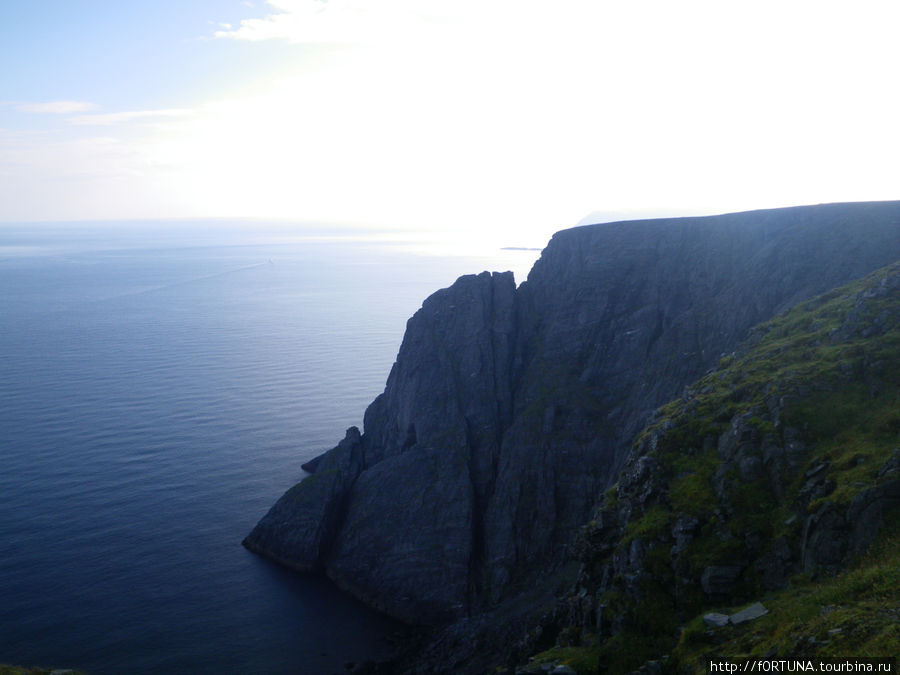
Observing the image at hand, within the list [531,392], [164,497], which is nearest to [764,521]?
[531,392]

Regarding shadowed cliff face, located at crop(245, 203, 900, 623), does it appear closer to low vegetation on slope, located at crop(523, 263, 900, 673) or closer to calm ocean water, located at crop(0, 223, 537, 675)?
calm ocean water, located at crop(0, 223, 537, 675)

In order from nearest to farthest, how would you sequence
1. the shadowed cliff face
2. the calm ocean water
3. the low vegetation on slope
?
the low vegetation on slope < the calm ocean water < the shadowed cliff face

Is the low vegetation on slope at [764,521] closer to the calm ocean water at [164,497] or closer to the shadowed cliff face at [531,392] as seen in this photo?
the shadowed cliff face at [531,392]

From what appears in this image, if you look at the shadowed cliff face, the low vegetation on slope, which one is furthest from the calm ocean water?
the low vegetation on slope

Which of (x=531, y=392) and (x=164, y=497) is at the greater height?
(x=531, y=392)

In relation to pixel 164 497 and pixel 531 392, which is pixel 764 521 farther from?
pixel 164 497

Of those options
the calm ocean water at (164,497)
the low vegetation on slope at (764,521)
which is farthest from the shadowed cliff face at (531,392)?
the low vegetation on slope at (764,521)
